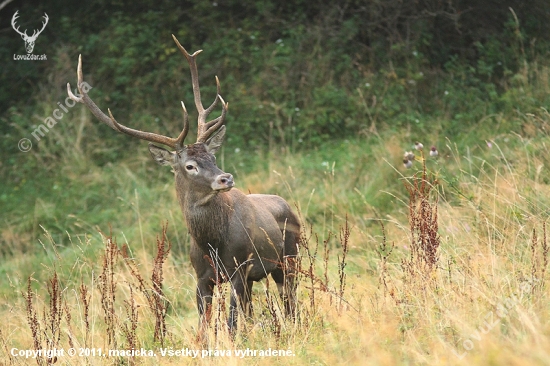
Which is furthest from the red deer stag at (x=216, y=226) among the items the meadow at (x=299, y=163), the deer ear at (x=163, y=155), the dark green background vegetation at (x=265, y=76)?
the dark green background vegetation at (x=265, y=76)

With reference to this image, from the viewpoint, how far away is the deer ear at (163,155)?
6797mm

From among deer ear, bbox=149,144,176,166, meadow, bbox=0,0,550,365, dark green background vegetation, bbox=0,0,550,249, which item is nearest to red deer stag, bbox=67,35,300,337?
deer ear, bbox=149,144,176,166

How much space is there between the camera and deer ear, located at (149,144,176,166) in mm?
6797

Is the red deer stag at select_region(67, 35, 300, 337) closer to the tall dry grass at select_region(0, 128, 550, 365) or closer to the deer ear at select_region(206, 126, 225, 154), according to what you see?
the deer ear at select_region(206, 126, 225, 154)

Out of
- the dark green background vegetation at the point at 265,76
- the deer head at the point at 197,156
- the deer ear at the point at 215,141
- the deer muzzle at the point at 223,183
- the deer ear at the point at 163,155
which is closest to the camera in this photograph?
the deer muzzle at the point at 223,183

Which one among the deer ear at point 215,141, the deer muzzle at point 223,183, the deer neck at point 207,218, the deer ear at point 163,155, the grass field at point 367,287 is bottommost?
the grass field at point 367,287

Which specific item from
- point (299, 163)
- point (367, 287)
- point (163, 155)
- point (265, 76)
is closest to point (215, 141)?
point (163, 155)

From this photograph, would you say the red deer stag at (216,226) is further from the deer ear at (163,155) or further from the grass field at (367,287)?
the grass field at (367,287)

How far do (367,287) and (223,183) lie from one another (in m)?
1.37

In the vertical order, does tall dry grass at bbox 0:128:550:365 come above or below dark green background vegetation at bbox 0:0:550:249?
below

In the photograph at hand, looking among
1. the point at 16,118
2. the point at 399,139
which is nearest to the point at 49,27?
the point at 16,118

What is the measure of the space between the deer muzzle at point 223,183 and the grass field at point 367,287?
449 mm

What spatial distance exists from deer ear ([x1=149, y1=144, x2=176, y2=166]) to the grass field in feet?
2.15

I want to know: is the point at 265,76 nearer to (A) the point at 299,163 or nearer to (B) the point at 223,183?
(A) the point at 299,163
